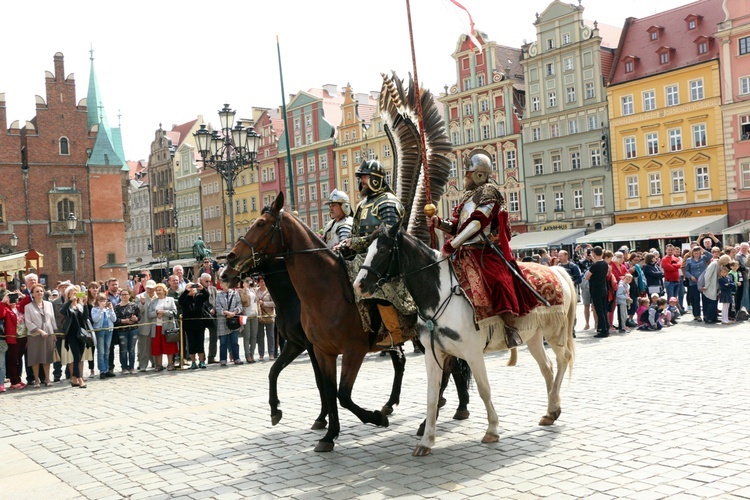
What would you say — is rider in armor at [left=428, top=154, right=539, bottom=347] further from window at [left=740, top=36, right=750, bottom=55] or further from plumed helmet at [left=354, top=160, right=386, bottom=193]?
window at [left=740, top=36, right=750, bottom=55]

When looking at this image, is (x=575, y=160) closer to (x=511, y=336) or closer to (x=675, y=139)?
(x=675, y=139)

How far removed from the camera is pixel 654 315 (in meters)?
17.5

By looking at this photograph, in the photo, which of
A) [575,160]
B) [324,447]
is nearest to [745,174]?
[575,160]

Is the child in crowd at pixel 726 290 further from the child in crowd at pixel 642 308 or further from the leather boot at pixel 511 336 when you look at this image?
the leather boot at pixel 511 336

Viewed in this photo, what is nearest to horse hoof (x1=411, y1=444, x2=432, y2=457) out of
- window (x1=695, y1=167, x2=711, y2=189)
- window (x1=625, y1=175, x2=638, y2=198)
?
window (x1=695, y1=167, x2=711, y2=189)

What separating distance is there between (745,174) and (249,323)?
3588 cm

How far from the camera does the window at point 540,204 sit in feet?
169

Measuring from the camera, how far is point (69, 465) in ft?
23.2

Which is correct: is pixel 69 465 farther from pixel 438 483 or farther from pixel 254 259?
pixel 438 483

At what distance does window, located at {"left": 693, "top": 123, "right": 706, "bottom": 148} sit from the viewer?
144 feet

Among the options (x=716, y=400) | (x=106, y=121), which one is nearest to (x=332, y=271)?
(x=716, y=400)

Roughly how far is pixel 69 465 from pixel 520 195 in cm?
4840

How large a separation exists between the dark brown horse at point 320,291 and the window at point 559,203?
4469 cm

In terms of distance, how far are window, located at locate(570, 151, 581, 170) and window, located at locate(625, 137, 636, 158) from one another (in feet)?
11.0
